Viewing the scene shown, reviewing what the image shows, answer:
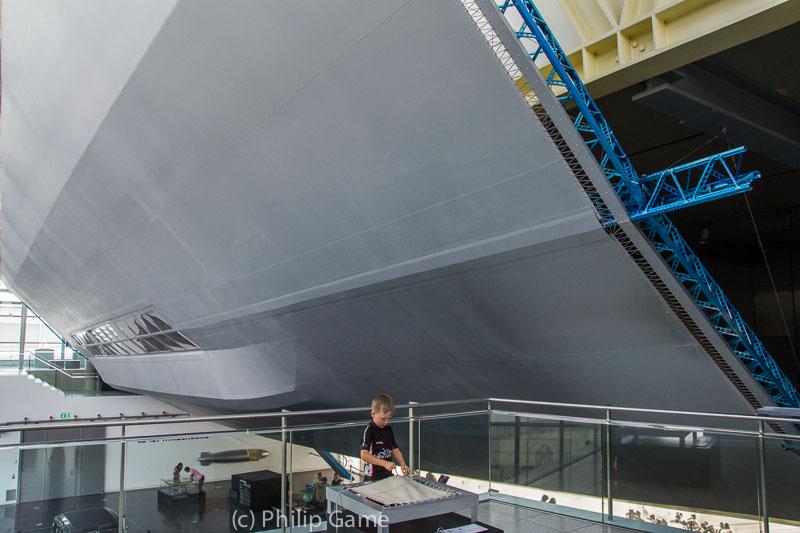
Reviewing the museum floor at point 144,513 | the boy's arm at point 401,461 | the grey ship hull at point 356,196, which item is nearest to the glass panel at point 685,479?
the grey ship hull at point 356,196

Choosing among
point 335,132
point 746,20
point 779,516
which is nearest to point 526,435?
point 779,516

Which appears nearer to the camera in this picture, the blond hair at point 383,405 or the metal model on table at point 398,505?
the metal model on table at point 398,505

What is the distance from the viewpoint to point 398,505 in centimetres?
374

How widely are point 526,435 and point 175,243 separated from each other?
26.6 ft

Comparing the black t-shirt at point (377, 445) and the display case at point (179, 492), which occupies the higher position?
the black t-shirt at point (377, 445)

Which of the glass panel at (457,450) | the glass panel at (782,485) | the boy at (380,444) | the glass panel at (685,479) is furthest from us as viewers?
the glass panel at (457,450)

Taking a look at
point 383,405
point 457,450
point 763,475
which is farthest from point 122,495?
point 763,475

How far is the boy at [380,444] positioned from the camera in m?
4.78

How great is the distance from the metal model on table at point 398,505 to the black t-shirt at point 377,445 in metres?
0.61

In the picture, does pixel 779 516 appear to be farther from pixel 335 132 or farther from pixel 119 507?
pixel 335 132

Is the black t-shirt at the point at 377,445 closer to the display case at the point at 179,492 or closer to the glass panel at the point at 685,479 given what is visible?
the display case at the point at 179,492

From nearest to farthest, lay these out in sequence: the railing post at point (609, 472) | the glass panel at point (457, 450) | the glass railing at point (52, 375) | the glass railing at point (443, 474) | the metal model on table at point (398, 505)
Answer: the metal model on table at point (398, 505) < the glass railing at point (443, 474) < the railing post at point (609, 472) < the glass panel at point (457, 450) < the glass railing at point (52, 375)

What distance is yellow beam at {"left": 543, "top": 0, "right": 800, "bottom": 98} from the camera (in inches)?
249

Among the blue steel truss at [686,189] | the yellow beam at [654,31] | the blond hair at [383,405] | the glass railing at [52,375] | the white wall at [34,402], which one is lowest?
the white wall at [34,402]
